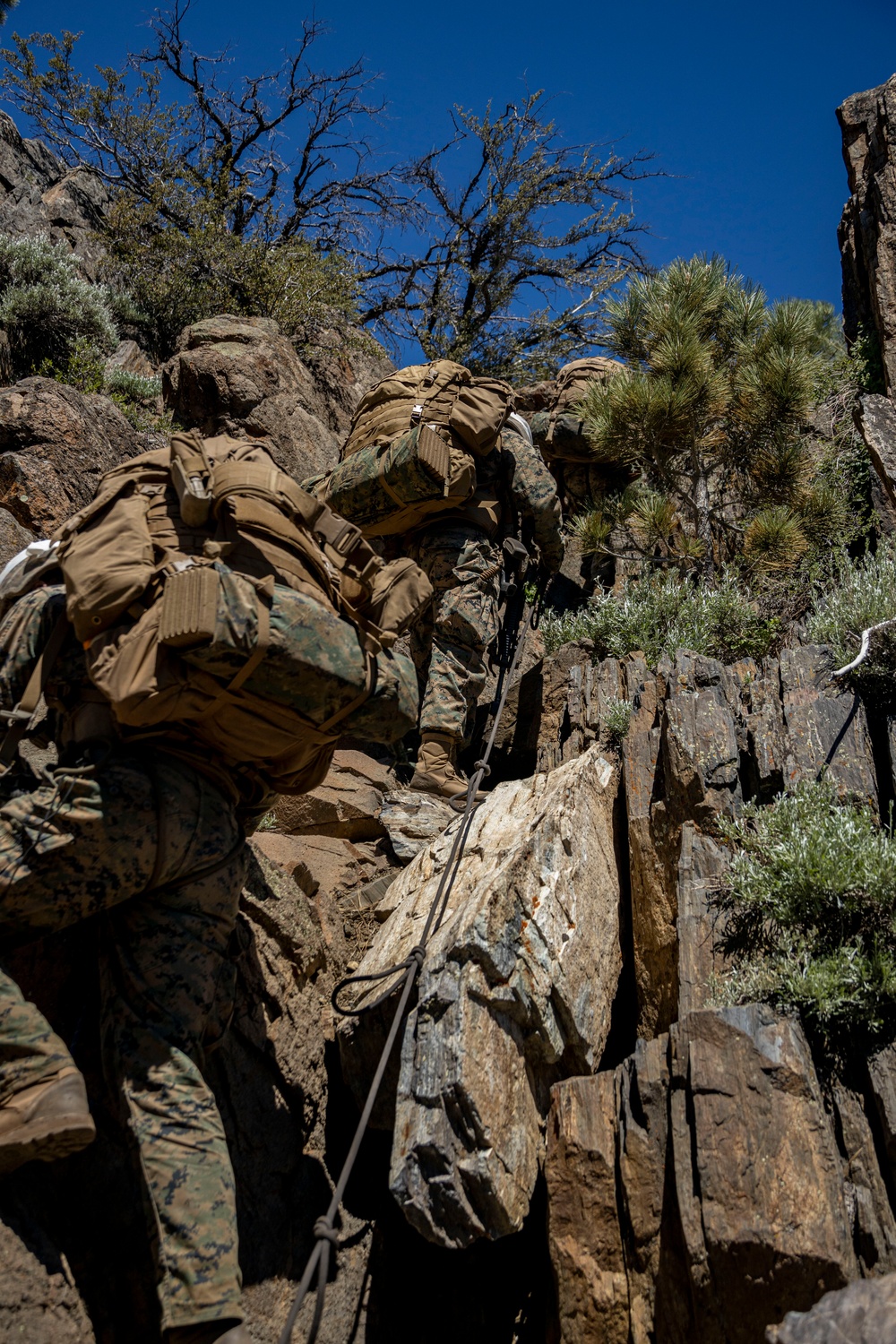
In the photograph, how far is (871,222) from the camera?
28.6 feet

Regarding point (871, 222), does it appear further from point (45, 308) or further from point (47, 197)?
point (47, 197)

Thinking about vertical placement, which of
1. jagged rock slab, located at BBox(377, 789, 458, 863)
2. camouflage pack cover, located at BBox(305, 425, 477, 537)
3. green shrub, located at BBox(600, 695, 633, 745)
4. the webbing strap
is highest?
camouflage pack cover, located at BBox(305, 425, 477, 537)

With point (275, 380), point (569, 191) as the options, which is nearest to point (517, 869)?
point (275, 380)

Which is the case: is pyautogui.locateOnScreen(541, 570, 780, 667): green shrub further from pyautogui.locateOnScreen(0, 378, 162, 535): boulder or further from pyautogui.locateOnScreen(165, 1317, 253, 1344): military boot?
pyautogui.locateOnScreen(165, 1317, 253, 1344): military boot

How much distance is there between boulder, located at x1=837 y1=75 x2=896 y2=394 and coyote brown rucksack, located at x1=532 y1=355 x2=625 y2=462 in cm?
216

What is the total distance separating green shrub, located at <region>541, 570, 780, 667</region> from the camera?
6082 millimetres

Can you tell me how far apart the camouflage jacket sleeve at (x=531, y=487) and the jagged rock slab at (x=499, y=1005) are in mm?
2441

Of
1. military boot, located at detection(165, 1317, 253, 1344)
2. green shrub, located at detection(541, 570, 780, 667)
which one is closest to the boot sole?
military boot, located at detection(165, 1317, 253, 1344)

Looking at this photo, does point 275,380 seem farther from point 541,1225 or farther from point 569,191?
point 541,1225

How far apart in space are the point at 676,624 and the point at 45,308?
21.4 feet

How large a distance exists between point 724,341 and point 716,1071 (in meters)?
6.56

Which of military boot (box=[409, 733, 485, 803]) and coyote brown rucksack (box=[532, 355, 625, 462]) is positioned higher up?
coyote brown rucksack (box=[532, 355, 625, 462])

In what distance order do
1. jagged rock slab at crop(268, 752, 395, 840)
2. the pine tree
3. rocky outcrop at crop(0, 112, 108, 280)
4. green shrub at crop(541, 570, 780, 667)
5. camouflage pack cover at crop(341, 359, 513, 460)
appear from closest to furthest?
jagged rock slab at crop(268, 752, 395, 840)
green shrub at crop(541, 570, 780, 667)
camouflage pack cover at crop(341, 359, 513, 460)
the pine tree
rocky outcrop at crop(0, 112, 108, 280)

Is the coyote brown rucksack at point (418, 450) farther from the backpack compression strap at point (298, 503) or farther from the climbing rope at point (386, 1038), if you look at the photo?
the backpack compression strap at point (298, 503)
